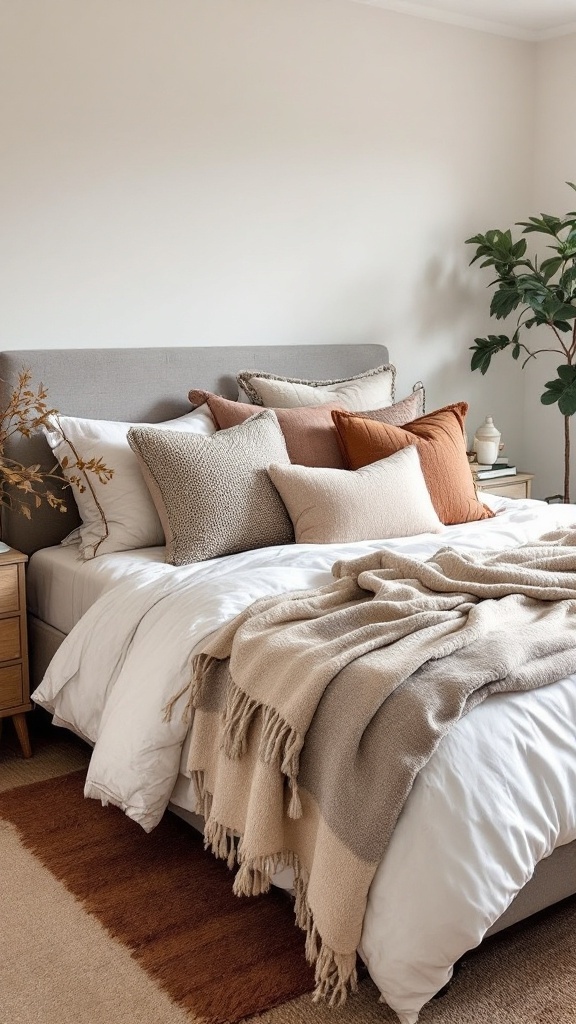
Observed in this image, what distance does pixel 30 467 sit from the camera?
3.27 m

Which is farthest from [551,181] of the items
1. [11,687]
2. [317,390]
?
[11,687]

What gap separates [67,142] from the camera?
11.3 feet

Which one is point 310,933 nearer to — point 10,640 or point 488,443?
point 10,640

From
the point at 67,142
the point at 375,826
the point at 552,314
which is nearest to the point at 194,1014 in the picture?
the point at 375,826

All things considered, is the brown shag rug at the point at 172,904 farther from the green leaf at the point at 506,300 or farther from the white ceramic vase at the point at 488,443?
the green leaf at the point at 506,300

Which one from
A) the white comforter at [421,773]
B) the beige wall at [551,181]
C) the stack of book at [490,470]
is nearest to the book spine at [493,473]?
the stack of book at [490,470]

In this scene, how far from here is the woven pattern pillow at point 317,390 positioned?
12.2ft

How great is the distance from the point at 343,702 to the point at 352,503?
1.27m

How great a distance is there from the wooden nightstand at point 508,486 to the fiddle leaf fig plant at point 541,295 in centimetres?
25

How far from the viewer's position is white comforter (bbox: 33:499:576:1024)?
5.82 feet

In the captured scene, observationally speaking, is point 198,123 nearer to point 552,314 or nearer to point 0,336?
point 0,336

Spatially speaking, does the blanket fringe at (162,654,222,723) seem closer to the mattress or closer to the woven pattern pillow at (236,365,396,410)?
the mattress

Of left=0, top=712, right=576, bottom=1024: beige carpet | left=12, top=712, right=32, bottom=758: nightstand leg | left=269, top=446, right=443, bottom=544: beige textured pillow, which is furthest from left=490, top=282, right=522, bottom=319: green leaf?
left=0, top=712, right=576, bottom=1024: beige carpet

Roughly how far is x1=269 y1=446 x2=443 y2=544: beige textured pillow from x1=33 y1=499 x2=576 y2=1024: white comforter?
0.25m
